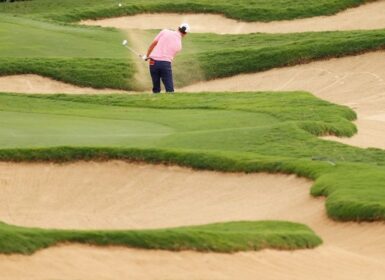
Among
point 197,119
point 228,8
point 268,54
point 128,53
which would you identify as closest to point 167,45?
point 268,54

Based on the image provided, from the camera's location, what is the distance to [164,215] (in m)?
19.2

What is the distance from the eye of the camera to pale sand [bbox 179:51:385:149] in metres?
32.4

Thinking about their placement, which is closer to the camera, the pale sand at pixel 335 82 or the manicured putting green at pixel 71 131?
the manicured putting green at pixel 71 131

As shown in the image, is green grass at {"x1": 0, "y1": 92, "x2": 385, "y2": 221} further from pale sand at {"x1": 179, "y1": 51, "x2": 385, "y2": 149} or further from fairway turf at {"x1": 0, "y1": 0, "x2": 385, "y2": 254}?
pale sand at {"x1": 179, "y1": 51, "x2": 385, "y2": 149}

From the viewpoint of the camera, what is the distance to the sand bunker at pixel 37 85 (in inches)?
1379

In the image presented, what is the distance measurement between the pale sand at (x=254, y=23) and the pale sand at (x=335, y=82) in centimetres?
908

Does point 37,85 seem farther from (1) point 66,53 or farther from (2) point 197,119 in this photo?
(2) point 197,119

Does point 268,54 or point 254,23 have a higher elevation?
point 268,54

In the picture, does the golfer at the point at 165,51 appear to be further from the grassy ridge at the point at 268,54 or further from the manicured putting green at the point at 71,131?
the manicured putting green at the point at 71,131

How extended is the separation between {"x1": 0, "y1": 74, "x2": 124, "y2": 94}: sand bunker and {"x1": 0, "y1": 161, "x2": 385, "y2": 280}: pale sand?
1377cm

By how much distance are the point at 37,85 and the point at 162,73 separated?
151 inches

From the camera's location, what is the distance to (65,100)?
99.0 ft

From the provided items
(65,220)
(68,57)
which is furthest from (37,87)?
(65,220)

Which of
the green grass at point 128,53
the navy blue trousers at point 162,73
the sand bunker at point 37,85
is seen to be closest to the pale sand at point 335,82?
the green grass at point 128,53
